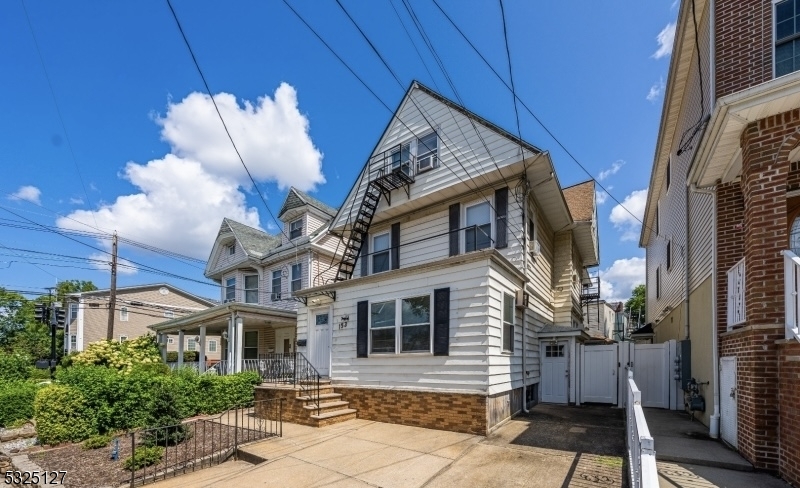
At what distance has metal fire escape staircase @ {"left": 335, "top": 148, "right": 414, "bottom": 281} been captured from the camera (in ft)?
39.7

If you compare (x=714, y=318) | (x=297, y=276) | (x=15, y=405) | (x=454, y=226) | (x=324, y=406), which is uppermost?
(x=454, y=226)

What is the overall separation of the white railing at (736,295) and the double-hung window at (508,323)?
383 centimetres

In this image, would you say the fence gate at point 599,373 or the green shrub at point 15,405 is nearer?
the green shrub at point 15,405

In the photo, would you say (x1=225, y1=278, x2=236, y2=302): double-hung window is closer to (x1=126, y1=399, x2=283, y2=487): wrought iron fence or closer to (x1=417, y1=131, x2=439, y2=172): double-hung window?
(x1=126, y1=399, x2=283, y2=487): wrought iron fence

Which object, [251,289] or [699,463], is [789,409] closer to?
[699,463]

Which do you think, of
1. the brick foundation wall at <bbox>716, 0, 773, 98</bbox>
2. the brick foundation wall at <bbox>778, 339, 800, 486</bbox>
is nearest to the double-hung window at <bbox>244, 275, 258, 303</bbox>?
the brick foundation wall at <bbox>716, 0, 773, 98</bbox>

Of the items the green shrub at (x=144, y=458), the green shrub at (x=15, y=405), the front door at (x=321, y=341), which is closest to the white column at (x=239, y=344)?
the front door at (x=321, y=341)

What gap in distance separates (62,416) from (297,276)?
10.6m

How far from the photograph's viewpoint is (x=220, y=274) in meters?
22.5

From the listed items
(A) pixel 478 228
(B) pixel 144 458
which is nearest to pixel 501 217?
(A) pixel 478 228

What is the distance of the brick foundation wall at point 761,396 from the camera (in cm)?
489

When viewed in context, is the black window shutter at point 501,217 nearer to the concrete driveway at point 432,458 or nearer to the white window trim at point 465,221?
the white window trim at point 465,221

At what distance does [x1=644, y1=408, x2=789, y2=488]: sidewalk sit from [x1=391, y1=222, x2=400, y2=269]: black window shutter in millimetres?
7602

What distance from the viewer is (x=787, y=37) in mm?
6141
